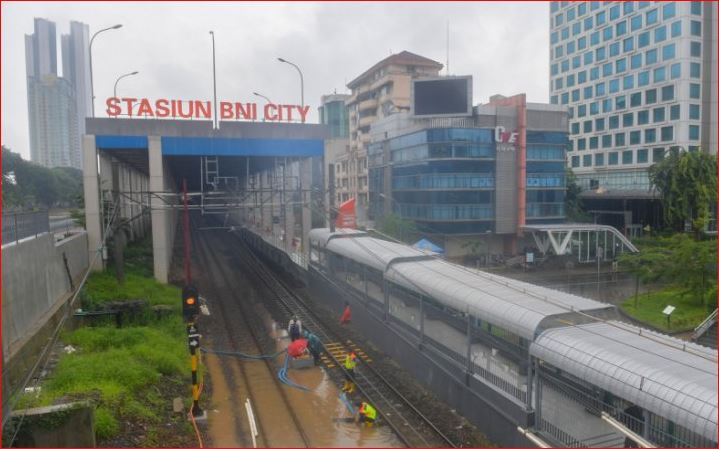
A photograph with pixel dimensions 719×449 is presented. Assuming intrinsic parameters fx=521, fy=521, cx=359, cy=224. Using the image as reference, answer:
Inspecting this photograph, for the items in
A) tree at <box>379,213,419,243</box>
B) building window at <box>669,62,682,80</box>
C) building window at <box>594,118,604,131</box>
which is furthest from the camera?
building window at <box>594,118,604,131</box>

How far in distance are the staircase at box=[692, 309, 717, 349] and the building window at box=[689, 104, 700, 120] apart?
122ft

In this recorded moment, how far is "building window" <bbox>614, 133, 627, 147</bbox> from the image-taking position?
57616mm

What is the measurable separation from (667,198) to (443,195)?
60.1 ft

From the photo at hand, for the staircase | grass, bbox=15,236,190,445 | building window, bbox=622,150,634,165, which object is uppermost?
building window, bbox=622,150,634,165

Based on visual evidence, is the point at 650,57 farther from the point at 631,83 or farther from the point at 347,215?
the point at 347,215

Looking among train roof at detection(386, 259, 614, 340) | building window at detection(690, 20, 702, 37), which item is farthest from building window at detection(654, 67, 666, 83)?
train roof at detection(386, 259, 614, 340)

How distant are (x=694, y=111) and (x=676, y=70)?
4.39 meters

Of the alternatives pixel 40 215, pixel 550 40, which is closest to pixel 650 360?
pixel 40 215

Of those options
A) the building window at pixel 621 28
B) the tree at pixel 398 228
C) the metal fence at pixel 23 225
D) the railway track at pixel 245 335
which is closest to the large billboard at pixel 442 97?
the tree at pixel 398 228

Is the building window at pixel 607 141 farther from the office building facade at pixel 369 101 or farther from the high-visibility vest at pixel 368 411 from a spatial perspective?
the high-visibility vest at pixel 368 411

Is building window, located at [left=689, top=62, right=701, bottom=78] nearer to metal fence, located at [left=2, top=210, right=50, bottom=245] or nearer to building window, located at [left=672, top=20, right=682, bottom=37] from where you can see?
building window, located at [left=672, top=20, right=682, bottom=37]

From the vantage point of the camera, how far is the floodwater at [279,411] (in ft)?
38.9

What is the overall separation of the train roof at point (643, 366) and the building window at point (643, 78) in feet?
174

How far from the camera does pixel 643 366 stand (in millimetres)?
8258
